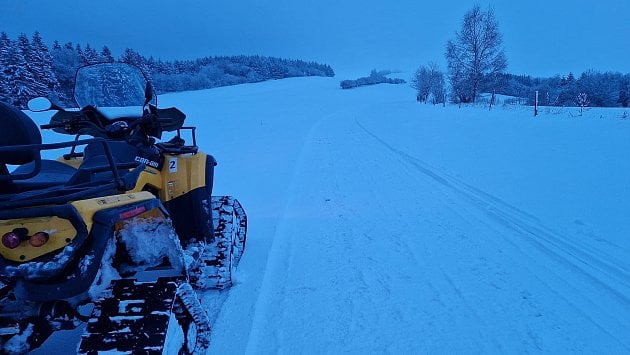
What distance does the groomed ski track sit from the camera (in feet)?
8.63

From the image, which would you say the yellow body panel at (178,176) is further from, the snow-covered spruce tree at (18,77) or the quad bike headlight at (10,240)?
the snow-covered spruce tree at (18,77)

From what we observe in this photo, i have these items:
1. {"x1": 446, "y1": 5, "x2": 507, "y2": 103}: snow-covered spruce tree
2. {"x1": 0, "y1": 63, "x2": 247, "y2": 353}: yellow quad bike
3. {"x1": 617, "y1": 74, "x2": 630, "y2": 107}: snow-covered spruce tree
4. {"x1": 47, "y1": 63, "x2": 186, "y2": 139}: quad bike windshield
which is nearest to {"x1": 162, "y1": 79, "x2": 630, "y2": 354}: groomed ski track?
{"x1": 0, "y1": 63, "x2": 247, "y2": 353}: yellow quad bike

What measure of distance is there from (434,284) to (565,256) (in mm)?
1494

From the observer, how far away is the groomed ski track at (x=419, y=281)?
2.63 metres

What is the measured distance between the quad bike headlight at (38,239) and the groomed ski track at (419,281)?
4.70ft

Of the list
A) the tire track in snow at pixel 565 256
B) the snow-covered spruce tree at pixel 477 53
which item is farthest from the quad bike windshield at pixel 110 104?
the snow-covered spruce tree at pixel 477 53

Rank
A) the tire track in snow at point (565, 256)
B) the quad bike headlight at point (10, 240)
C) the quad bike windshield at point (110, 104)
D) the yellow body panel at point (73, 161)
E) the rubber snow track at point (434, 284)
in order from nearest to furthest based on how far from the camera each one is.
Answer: the quad bike headlight at point (10, 240) < the rubber snow track at point (434, 284) < the tire track in snow at point (565, 256) < the yellow body panel at point (73, 161) < the quad bike windshield at point (110, 104)

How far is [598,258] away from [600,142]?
4941mm

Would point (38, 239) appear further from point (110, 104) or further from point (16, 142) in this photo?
point (110, 104)

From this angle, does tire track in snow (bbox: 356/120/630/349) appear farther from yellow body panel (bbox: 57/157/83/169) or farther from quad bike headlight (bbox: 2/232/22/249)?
yellow body panel (bbox: 57/157/83/169)

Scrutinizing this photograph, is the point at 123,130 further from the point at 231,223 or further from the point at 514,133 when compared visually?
the point at 514,133

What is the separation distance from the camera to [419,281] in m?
3.36

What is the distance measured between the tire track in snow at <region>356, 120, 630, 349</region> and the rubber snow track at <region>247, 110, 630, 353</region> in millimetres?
12

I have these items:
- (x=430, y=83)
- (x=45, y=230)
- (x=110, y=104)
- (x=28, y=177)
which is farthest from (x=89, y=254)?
(x=430, y=83)
